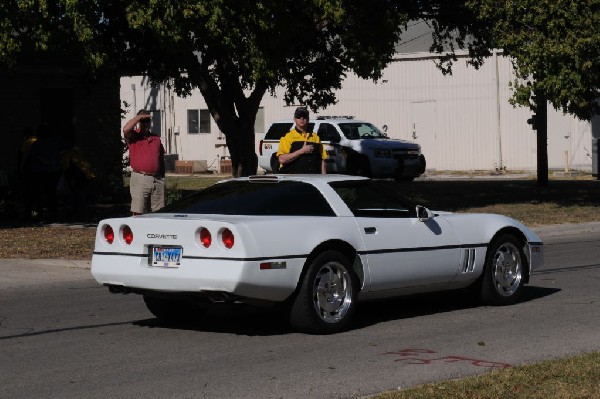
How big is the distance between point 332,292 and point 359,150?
24.9m

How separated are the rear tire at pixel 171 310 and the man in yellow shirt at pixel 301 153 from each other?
144 inches

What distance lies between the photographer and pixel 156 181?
49.9 ft

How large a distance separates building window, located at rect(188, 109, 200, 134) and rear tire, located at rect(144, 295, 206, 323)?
4204 cm

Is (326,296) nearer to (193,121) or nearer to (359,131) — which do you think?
(359,131)

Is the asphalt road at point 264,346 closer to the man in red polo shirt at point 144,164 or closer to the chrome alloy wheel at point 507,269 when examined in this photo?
the chrome alloy wheel at point 507,269

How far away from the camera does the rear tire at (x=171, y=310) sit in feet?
36.8

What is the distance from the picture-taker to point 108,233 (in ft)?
35.4

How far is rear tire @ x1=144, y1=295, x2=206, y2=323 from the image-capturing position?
1122 centimetres

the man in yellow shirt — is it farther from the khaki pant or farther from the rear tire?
the rear tire

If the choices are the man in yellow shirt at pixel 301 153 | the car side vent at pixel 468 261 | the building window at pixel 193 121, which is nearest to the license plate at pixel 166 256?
the car side vent at pixel 468 261

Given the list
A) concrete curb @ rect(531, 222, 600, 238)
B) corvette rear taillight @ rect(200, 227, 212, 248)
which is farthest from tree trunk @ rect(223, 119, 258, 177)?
corvette rear taillight @ rect(200, 227, 212, 248)

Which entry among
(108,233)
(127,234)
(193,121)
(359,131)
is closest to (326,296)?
(127,234)

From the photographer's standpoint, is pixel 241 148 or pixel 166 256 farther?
pixel 241 148

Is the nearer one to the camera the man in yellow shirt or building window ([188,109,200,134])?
the man in yellow shirt
